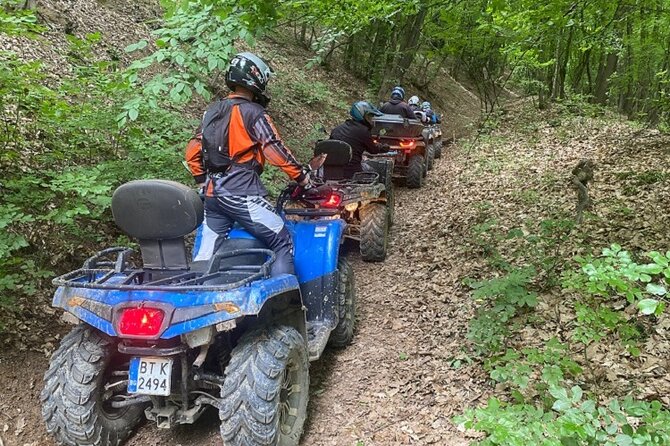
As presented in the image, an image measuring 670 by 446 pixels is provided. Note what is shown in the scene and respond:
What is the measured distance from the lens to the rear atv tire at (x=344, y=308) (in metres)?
4.29

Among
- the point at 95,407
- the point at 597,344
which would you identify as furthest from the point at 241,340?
the point at 597,344

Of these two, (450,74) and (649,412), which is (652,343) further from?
(450,74)

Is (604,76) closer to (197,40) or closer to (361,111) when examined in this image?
(361,111)

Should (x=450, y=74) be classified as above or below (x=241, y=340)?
above

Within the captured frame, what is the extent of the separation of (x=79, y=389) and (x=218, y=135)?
1800 mm

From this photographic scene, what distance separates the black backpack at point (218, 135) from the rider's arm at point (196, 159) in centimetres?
47

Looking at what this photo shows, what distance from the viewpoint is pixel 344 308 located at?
171 inches

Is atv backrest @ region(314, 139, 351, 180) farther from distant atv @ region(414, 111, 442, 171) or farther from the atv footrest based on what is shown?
distant atv @ region(414, 111, 442, 171)

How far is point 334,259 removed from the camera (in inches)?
160

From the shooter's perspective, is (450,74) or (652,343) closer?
(652,343)

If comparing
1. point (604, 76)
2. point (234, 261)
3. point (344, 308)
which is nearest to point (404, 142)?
point (344, 308)

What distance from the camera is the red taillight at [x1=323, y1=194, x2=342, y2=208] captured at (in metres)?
5.18

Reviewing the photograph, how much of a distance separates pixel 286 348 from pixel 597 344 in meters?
2.41

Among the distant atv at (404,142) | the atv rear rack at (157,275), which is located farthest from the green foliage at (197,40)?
the distant atv at (404,142)
